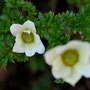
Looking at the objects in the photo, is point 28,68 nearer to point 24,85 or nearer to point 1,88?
point 24,85

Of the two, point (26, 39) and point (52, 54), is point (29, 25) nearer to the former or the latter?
point (26, 39)

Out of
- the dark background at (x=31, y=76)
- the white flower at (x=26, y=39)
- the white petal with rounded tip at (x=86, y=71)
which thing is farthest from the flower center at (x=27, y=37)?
the dark background at (x=31, y=76)

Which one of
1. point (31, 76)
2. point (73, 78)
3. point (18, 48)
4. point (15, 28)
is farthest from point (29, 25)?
point (31, 76)

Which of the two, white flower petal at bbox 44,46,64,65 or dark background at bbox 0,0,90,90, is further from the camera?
dark background at bbox 0,0,90,90

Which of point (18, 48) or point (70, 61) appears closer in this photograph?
point (70, 61)

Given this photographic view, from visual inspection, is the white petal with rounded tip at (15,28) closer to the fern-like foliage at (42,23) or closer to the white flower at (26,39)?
the white flower at (26,39)

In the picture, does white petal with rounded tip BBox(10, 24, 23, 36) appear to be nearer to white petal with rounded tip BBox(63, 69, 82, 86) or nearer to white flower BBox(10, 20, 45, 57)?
white flower BBox(10, 20, 45, 57)

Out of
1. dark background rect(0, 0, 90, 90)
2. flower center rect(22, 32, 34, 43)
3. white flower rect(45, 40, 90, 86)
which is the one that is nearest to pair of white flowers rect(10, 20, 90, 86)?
white flower rect(45, 40, 90, 86)
